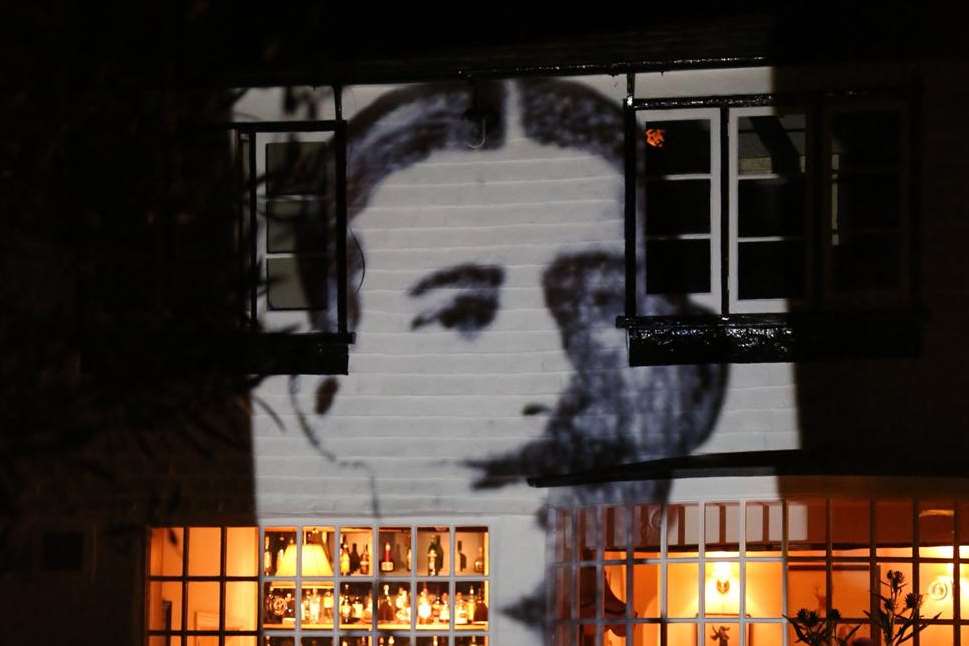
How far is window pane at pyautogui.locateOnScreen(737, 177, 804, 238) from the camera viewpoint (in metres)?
10.2

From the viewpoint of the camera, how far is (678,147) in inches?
407

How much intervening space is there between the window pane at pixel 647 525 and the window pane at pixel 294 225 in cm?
292

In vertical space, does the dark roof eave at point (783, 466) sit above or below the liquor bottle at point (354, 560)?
above

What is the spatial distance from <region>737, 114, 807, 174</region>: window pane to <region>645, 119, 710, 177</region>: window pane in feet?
0.83

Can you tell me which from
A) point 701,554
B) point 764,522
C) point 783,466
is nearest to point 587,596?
point 701,554

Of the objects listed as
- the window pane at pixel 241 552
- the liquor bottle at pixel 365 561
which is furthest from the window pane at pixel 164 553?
the liquor bottle at pixel 365 561

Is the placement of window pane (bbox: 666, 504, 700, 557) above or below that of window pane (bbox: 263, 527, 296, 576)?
above

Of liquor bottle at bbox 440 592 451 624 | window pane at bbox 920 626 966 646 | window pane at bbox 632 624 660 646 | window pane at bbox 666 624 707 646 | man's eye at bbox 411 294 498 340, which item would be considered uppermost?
man's eye at bbox 411 294 498 340

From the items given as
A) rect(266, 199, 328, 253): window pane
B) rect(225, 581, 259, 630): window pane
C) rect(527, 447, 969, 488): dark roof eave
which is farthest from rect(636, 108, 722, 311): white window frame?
rect(225, 581, 259, 630): window pane

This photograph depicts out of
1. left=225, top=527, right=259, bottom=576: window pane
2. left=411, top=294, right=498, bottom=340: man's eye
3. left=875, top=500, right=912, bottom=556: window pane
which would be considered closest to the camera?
left=875, top=500, right=912, bottom=556: window pane

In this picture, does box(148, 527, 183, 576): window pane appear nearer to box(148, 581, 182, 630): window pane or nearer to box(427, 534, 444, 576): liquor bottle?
box(148, 581, 182, 630): window pane

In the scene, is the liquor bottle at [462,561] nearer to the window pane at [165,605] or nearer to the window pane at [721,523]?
the window pane at [721,523]

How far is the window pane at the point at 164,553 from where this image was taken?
10.8 metres

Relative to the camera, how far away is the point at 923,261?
9.92 metres
